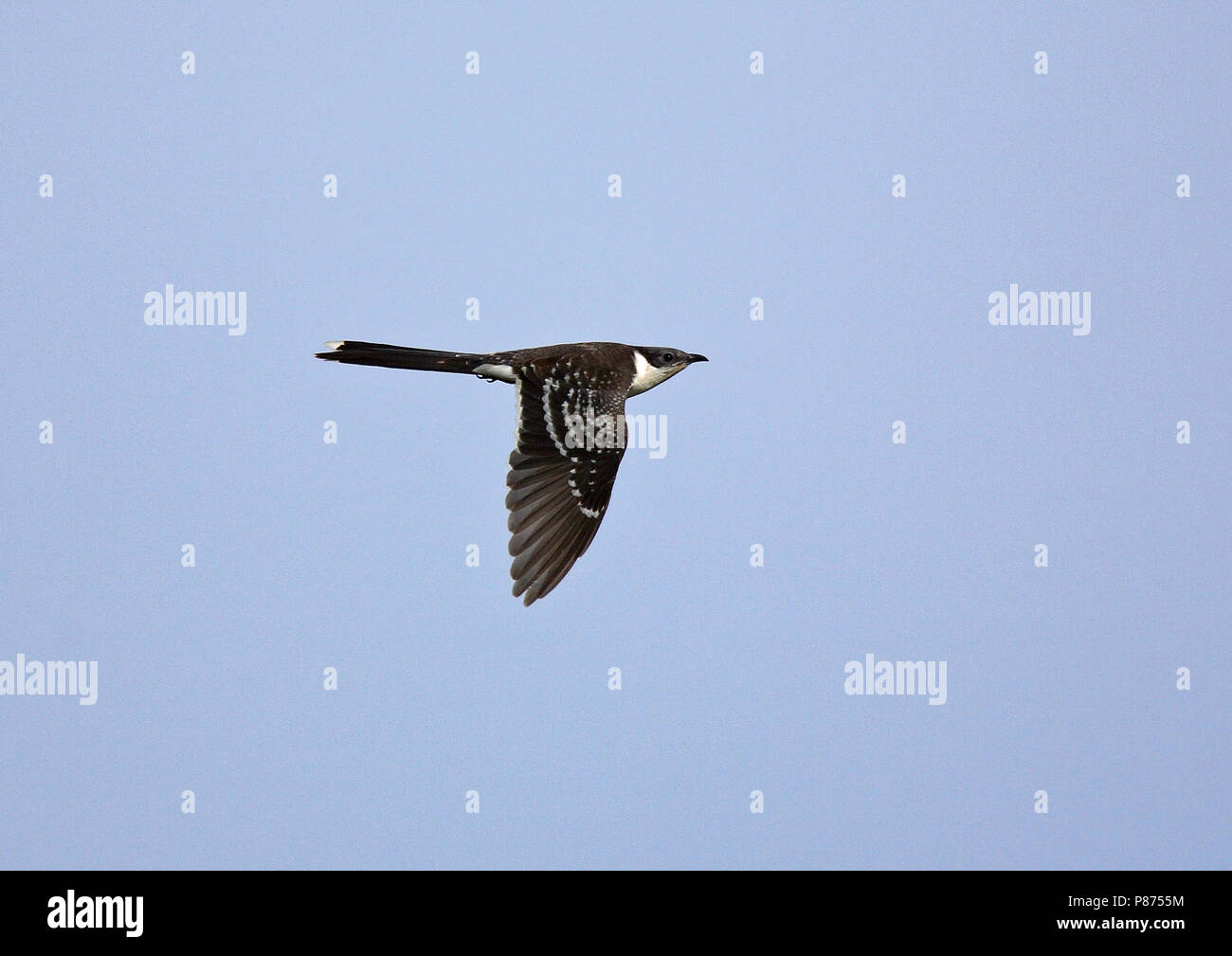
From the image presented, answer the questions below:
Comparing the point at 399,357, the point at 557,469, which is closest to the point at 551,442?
the point at 557,469

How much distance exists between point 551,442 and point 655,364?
1566 millimetres

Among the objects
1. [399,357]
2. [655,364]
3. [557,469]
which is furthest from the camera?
[655,364]

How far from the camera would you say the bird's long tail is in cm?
1164

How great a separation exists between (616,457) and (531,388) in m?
0.77

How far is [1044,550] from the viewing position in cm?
1462

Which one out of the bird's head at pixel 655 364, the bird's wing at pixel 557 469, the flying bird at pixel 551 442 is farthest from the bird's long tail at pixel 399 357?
the bird's head at pixel 655 364

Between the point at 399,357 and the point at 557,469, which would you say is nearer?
the point at 557,469

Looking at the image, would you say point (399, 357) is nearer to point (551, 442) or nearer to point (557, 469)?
point (551, 442)

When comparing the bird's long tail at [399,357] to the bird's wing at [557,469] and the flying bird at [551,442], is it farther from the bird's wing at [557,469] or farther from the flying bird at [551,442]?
the bird's wing at [557,469]

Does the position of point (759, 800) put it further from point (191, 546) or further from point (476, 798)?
point (191, 546)

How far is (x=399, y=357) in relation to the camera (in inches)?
464

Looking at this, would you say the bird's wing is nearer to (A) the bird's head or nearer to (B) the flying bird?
(B) the flying bird

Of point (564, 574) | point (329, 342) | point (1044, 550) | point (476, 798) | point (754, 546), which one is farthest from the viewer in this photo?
point (1044, 550)
